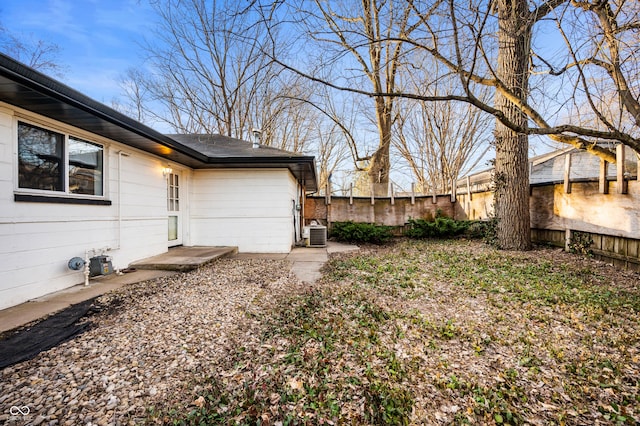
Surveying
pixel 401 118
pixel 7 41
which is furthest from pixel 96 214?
pixel 401 118

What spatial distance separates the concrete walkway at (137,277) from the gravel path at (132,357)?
0.37 m

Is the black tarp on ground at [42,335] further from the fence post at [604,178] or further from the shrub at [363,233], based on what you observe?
the fence post at [604,178]

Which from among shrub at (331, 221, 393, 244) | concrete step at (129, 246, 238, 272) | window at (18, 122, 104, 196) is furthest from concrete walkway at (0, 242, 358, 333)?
window at (18, 122, 104, 196)

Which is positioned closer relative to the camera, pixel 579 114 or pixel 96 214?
pixel 579 114

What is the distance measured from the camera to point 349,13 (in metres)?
5.27

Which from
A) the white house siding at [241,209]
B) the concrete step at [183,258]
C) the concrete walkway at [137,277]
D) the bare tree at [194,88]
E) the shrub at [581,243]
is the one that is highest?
the bare tree at [194,88]

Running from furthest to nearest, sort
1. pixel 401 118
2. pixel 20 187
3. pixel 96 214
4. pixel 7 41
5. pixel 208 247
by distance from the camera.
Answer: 1. pixel 401 118
2. pixel 7 41
3. pixel 208 247
4. pixel 96 214
5. pixel 20 187

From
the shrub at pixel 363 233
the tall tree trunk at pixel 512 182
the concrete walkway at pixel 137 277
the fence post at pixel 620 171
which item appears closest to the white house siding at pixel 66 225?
the concrete walkway at pixel 137 277

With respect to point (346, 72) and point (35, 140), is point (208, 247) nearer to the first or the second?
point (35, 140)

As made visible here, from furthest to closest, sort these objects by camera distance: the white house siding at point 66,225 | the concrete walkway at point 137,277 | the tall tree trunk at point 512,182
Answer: the tall tree trunk at point 512,182
the white house siding at point 66,225
the concrete walkway at point 137,277

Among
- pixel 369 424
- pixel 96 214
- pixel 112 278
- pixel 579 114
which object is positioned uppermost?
pixel 579 114

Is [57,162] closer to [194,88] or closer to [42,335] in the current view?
[42,335]

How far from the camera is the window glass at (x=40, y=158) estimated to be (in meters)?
3.09

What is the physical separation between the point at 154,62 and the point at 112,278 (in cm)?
993
